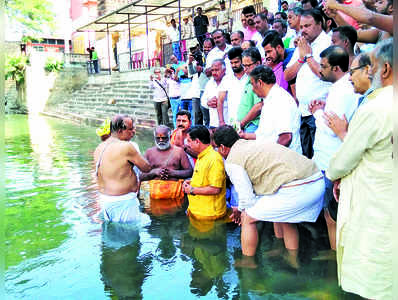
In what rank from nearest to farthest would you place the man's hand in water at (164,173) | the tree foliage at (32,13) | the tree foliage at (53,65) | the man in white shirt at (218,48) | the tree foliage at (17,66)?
the man's hand in water at (164,173) < the man in white shirt at (218,48) < the tree foliage at (53,65) < the tree foliage at (17,66) < the tree foliage at (32,13)

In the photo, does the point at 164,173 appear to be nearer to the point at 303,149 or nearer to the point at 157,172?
the point at 157,172

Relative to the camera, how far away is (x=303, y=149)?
15.6 feet

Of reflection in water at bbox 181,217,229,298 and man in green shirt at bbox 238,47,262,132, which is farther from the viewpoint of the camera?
man in green shirt at bbox 238,47,262,132

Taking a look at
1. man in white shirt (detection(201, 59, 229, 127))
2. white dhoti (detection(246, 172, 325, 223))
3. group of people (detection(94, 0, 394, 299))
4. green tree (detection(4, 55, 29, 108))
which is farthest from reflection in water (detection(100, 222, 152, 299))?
green tree (detection(4, 55, 29, 108))

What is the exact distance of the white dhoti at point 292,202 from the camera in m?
3.69

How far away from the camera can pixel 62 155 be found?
10.8 meters

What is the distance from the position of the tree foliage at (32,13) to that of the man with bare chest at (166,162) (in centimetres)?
3698

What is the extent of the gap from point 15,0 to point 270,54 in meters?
40.1

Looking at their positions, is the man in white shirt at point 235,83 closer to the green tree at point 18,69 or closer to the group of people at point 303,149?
the group of people at point 303,149

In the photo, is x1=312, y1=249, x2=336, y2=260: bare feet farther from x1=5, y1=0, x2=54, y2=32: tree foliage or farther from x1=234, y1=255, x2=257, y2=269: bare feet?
x1=5, y1=0, x2=54, y2=32: tree foliage

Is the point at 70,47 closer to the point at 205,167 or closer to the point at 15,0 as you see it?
the point at 15,0

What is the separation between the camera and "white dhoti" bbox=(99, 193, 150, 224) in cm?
507

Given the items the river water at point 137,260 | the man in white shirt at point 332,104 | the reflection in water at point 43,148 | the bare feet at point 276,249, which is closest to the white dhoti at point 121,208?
the river water at point 137,260

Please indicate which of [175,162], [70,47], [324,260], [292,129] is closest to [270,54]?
[292,129]
